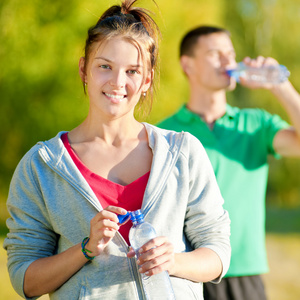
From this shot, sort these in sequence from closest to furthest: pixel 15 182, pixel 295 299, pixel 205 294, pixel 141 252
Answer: pixel 141 252
pixel 15 182
pixel 205 294
pixel 295 299

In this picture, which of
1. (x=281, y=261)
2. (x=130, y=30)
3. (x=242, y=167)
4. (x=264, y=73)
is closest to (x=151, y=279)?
(x=130, y=30)

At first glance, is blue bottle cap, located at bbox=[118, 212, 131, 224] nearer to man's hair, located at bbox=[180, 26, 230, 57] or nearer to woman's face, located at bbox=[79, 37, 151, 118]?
woman's face, located at bbox=[79, 37, 151, 118]

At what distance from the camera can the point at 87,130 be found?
2.11 metres

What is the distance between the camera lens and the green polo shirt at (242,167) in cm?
319

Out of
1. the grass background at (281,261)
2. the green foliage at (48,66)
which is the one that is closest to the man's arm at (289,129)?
the grass background at (281,261)

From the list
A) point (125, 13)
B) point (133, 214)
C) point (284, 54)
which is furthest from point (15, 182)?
point (284, 54)

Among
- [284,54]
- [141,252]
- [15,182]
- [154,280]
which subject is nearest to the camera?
[141,252]

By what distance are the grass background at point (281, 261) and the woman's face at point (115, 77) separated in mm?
4527

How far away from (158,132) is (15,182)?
22.0 inches

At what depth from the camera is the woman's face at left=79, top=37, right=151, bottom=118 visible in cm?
198

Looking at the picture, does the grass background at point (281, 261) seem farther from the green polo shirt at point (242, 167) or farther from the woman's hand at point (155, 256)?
the woman's hand at point (155, 256)

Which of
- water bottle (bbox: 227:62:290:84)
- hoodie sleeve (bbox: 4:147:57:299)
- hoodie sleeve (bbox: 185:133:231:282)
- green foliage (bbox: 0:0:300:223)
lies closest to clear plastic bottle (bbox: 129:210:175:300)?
hoodie sleeve (bbox: 185:133:231:282)

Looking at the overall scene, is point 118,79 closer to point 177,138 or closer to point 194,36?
point 177,138

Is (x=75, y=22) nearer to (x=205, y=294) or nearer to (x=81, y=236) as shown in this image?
(x=205, y=294)
